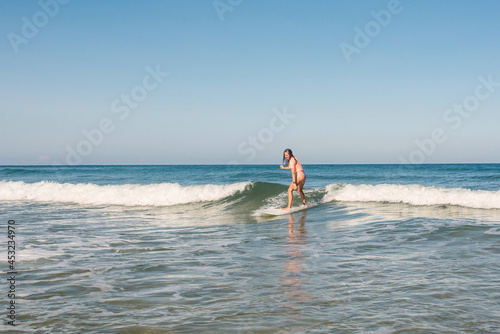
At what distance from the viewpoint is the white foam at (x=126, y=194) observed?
67.0ft

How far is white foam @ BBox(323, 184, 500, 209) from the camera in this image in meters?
13.9

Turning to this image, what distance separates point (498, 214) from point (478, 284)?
7738mm

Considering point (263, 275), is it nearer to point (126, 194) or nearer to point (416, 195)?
point (416, 195)

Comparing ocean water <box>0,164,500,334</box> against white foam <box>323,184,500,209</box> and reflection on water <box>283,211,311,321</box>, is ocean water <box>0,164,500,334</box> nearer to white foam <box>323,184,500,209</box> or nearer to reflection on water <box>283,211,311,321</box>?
reflection on water <box>283,211,311,321</box>

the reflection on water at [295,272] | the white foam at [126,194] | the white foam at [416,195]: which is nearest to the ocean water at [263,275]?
the reflection on water at [295,272]

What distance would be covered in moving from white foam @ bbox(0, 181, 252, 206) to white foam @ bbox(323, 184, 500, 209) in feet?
17.9

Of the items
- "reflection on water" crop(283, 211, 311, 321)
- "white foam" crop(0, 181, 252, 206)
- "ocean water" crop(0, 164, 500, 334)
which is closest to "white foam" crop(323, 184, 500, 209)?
"ocean water" crop(0, 164, 500, 334)

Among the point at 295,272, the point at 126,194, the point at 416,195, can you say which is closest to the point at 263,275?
the point at 295,272

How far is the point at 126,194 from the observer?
21.5 meters

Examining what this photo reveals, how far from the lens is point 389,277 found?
5426 millimetres

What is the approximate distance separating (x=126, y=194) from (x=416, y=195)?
45.8ft

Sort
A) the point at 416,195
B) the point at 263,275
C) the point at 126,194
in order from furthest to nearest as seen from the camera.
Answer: the point at 126,194, the point at 416,195, the point at 263,275

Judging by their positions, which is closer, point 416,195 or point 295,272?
point 295,272

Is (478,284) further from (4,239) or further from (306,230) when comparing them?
(4,239)
